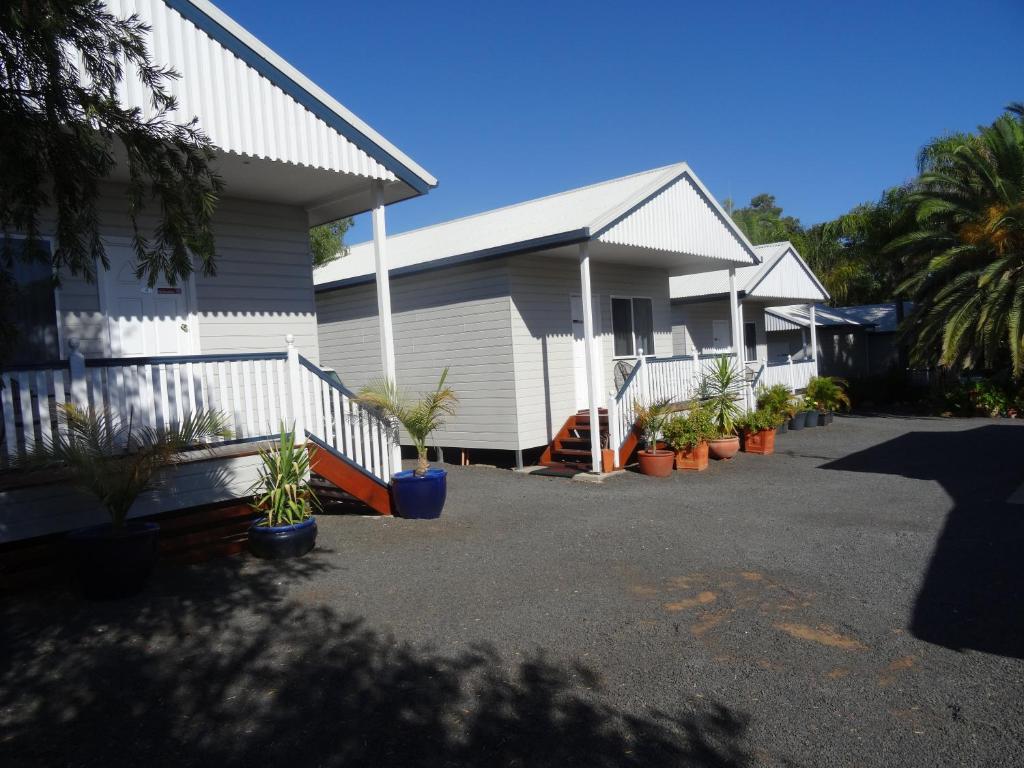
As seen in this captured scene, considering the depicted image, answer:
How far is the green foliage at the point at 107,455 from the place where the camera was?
17.5 ft

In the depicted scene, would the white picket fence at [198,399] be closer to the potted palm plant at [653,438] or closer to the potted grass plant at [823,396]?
the potted palm plant at [653,438]

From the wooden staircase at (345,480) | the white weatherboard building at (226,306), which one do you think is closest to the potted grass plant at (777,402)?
the wooden staircase at (345,480)

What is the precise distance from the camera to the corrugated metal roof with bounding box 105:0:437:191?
6.71 meters

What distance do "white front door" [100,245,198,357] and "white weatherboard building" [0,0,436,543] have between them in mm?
15

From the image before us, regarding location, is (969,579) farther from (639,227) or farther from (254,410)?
(639,227)

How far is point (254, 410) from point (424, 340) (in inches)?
228

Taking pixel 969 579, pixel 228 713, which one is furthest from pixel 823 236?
pixel 228 713

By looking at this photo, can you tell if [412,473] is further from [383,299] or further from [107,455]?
[107,455]

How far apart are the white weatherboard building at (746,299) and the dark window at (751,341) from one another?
45 centimetres

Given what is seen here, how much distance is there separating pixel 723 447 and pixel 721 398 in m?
0.98

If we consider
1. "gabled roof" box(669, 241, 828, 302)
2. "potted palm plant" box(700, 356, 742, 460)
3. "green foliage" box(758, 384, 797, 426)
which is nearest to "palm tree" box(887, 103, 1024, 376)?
"gabled roof" box(669, 241, 828, 302)

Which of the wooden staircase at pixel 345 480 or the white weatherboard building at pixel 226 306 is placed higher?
the white weatherboard building at pixel 226 306

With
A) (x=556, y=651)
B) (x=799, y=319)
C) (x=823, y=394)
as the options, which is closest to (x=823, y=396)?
(x=823, y=394)

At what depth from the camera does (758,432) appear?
12.8 meters
